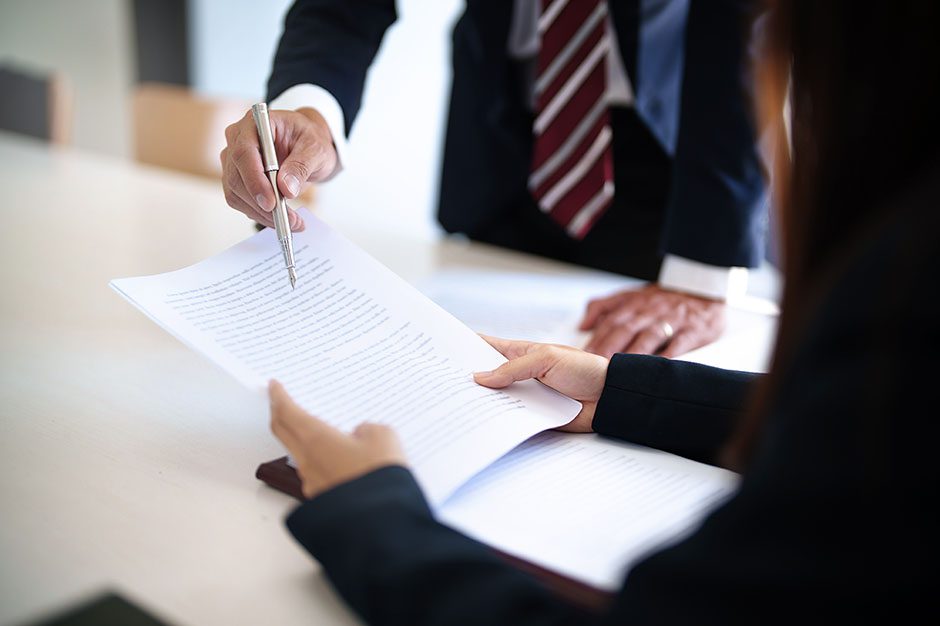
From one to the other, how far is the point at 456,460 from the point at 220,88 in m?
3.99

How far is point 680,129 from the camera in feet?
4.11

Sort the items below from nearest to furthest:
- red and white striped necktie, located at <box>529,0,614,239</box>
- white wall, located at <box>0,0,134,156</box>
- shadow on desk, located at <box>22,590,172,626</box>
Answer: shadow on desk, located at <box>22,590,172,626</box> → red and white striped necktie, located at <box>529,0,614,239</box> → white wall, located at <box>0,0,134,156</box>

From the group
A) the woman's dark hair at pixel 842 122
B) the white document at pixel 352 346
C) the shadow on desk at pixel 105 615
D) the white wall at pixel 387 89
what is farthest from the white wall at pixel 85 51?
the woman's dark hair at pixel 842 122

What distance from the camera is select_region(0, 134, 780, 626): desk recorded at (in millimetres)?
562

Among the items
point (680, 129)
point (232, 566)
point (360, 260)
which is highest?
point (680, 129)

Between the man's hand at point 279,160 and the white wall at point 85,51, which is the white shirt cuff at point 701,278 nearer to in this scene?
the man's hand at point 279,160

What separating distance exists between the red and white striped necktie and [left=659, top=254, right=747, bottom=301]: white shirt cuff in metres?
0.17

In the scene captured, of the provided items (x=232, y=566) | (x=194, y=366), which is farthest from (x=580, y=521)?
(x=194, y=366)

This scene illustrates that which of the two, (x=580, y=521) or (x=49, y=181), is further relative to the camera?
(x=49, y=181)

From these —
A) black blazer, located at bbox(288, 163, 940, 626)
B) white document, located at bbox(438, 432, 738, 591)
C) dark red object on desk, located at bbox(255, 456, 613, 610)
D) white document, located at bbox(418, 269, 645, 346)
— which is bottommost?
dark red object on desk, located at bbox(255, 456, 613, 610)

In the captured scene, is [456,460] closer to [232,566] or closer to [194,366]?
[232,566]

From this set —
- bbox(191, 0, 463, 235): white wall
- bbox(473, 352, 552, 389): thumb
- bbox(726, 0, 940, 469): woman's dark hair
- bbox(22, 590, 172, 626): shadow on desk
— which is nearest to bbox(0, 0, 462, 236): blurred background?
bbox(191, 0, 463, 235): white wall

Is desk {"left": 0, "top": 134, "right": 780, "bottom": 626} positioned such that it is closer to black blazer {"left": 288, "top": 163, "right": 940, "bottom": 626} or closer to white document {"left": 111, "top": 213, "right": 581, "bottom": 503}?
white document {"left": 111, "top": 213, "right": 581, "bottom": 503}

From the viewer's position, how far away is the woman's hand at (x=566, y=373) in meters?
0.79
